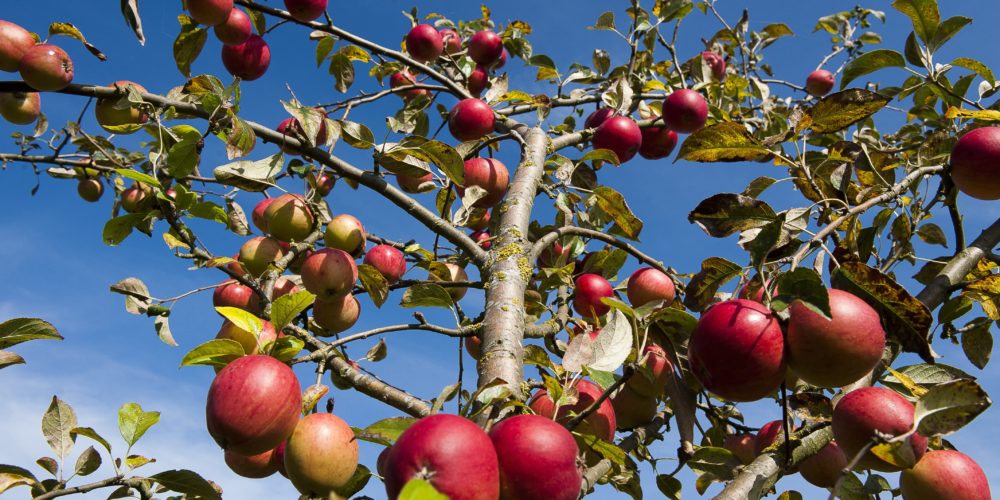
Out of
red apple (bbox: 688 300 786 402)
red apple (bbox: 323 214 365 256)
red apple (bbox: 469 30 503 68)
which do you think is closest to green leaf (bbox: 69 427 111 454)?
red apple (bbox: 323 214 365 256)

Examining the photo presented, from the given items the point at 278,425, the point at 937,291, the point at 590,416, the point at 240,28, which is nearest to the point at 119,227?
the point at 240,28

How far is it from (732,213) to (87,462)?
1766 mm

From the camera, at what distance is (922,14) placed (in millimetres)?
1779

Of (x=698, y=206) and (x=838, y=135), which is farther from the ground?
(x=838, y=135)

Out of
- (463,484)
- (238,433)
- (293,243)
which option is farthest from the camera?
(293,243)

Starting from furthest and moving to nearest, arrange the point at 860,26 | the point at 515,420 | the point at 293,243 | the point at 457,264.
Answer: the point at 860,26, the point at 457,264, the point at 293,243, the point at 515,420

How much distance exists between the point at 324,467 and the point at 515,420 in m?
0.59

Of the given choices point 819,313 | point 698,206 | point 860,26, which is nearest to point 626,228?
point 698,206

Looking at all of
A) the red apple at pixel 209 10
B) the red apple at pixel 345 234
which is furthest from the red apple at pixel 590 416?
the red apple at pixel 209 10

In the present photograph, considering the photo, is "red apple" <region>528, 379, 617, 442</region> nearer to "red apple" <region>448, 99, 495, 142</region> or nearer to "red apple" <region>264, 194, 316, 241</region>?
"red apple" <region>264, 194, 316, 241</region>

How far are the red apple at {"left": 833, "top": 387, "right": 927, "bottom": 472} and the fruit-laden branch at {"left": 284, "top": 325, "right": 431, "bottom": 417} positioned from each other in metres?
0.85

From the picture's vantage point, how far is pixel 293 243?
212 cm

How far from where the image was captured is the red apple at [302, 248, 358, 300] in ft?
6.10

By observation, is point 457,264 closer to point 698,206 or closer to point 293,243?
point 293,243
